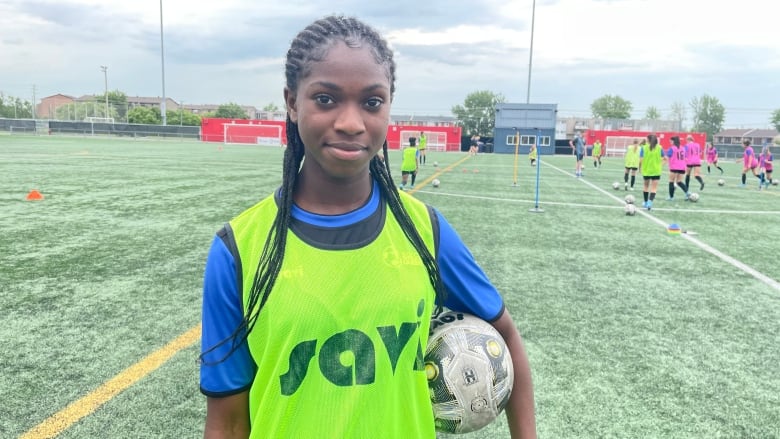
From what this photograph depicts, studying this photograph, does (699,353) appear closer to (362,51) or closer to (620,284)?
(620,284)

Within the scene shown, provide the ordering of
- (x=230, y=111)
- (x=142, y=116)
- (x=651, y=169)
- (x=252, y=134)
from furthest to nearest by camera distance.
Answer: (x=230, y=111), (x=142, y=116), (x=252, y=134), (x=651, y=169)

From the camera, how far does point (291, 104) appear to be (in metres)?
1.50

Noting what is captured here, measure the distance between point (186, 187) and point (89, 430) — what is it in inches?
478

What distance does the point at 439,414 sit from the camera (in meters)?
1.72

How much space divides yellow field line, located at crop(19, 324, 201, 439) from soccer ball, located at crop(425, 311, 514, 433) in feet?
7.90

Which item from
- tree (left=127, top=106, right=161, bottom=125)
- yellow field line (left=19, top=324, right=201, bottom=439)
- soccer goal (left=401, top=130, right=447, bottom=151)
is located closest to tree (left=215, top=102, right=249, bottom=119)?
tree (left=127, top=106, right=161, bottom=125)

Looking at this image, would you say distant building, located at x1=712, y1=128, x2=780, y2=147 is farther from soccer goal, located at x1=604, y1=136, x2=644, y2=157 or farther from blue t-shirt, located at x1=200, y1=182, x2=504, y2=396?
blue t-shirt, located at x1=200, y1=182, x2=504, y2=396

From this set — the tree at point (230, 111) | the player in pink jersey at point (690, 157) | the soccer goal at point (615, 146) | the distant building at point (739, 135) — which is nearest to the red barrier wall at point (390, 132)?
the soccer goal at point (615, 146)

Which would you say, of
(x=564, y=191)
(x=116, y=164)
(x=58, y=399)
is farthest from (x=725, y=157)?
(x=58, y=399)

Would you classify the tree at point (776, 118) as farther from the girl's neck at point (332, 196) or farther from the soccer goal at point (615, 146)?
the girl's neck at point (332, 196)

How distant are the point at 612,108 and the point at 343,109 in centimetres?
14321

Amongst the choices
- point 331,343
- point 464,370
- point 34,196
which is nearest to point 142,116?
point 34,196

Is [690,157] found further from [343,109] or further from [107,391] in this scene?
[343,109]

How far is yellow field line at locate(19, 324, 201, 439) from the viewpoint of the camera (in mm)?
3094
